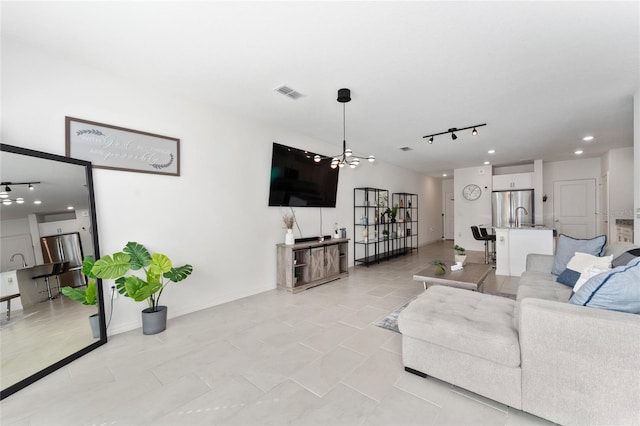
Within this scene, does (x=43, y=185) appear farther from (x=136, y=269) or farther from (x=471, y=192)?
(x=471, y=192)

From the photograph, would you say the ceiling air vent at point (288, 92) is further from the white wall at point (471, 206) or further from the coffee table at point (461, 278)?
the white wall at point (471, 206)

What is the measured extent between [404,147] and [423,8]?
13.2 ft

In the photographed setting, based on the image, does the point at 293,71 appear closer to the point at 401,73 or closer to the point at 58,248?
the point at 401,73

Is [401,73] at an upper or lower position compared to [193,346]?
upper

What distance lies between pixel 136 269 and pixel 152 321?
58cm

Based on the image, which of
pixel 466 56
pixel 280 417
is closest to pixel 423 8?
pixel 466 56

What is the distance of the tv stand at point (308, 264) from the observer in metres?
4.16

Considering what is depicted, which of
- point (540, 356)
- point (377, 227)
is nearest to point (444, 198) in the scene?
point (377, 227)

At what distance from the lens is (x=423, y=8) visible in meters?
1.84

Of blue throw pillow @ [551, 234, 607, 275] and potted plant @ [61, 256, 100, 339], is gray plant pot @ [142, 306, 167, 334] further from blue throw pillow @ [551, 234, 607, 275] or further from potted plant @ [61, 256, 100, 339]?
blue throw pillow @ [551, 234, 607, 275]

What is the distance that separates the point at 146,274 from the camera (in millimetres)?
2705

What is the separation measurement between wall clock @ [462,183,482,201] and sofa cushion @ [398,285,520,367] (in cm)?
689

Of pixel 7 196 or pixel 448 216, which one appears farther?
pixel 448 216

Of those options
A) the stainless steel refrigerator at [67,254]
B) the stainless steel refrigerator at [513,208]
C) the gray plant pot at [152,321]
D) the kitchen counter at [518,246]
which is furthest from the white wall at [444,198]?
the stainless steel refrigerator at [67,254]
